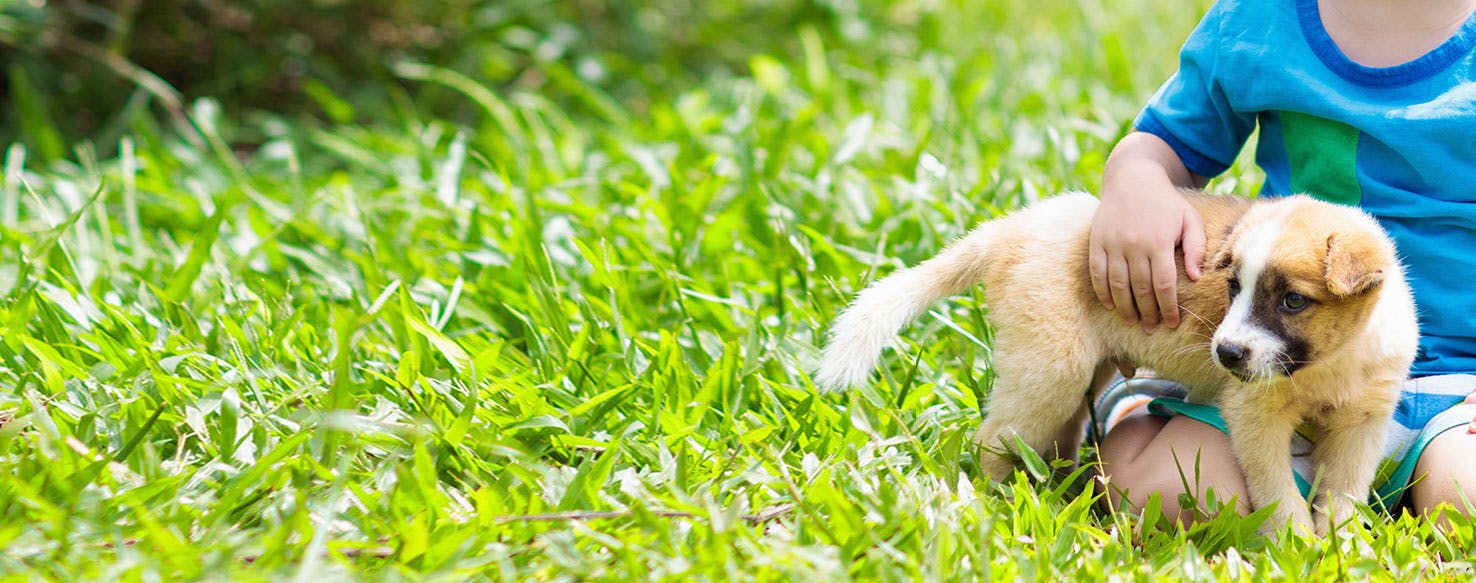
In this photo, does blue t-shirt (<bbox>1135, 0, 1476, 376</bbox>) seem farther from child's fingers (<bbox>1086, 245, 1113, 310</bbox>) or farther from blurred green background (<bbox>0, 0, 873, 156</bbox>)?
blurred green background (<bbox>0, 0, 873, 156</bbox>)

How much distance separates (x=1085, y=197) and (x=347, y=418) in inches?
59.6

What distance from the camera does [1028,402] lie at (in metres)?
2.42

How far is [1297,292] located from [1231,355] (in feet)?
0.51

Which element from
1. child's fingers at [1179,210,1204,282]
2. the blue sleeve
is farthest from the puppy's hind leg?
the blue sleeve

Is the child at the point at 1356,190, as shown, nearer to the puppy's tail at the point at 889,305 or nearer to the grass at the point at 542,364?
the grass at the point at 542,364

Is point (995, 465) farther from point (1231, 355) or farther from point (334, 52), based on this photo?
point (334, 52)

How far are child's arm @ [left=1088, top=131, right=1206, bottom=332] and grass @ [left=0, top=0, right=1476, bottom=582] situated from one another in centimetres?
35

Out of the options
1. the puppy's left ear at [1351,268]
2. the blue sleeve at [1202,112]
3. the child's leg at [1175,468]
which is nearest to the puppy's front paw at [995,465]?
the child's leg at [1175,468]

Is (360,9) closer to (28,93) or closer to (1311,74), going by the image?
(28,93)

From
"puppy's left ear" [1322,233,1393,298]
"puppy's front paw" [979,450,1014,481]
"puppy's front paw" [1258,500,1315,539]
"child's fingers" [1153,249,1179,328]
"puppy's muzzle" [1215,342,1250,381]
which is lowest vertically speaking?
"puppy's front paw" [1258,500,1315,539]

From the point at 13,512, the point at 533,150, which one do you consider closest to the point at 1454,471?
the point at 13,512

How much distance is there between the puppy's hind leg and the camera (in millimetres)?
2404

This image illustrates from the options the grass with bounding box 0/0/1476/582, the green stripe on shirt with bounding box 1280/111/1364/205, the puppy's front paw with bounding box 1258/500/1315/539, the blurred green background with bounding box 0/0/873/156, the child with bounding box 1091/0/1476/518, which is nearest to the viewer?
the grass with bounding box 0/0/1476/582

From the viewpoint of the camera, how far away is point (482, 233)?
3674 millimetres
